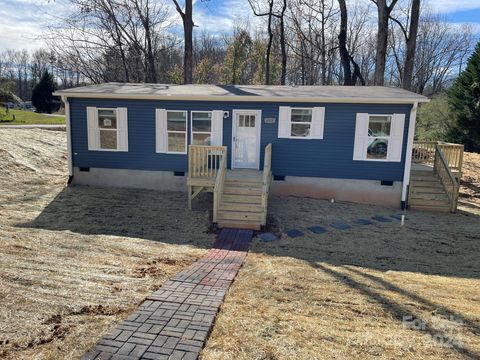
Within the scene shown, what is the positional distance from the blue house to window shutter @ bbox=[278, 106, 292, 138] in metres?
0.03

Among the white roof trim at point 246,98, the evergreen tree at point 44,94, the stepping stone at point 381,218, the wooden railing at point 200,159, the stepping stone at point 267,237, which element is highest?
the evergreen tree at point 44,94

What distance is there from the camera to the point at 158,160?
11203 millimetres

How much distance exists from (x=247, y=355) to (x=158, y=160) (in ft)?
28.8

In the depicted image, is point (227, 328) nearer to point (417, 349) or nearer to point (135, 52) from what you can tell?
point (417, 349)

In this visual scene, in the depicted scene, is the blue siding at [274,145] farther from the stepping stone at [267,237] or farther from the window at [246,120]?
the stepping stone at [267,237]

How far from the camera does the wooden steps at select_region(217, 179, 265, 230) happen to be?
8.45 metres

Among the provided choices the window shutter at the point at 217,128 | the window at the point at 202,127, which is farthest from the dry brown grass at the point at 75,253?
the window shutter at the point at 217,128

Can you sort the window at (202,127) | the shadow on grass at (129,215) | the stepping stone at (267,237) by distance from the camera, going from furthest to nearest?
the window at (202,127) → the stepping stone at (267,237) → the shadow on grass at (129,215)

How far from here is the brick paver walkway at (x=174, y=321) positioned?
10.2 feet

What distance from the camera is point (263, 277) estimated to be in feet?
17.1

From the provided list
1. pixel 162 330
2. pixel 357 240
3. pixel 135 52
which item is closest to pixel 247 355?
pixel 162 330

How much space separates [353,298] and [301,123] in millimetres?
7002

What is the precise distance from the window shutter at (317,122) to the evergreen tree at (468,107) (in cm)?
1342

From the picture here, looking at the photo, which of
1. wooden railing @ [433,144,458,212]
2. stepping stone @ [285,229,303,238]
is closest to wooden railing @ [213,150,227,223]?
stepping stone @ [285,229,303,238]
